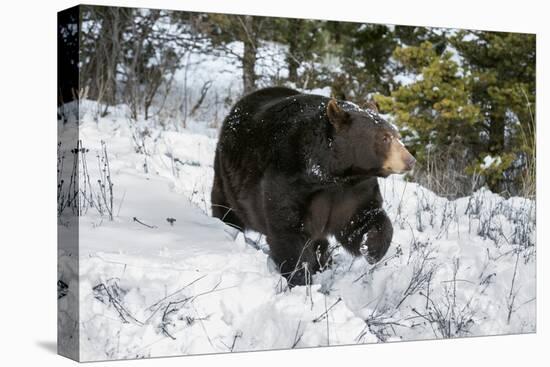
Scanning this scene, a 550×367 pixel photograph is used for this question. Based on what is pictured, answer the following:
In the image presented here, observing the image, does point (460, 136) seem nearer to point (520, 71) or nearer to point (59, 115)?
point (520, 71)

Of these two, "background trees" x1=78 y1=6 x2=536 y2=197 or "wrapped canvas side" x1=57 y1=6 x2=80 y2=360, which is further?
"background trees" x1=78 y1=6 x2=536 y2=197

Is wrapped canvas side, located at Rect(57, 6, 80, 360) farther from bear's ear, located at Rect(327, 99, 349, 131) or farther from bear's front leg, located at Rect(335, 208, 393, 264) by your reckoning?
bear's front leg, located at Rect(335, 208, 393, 264)

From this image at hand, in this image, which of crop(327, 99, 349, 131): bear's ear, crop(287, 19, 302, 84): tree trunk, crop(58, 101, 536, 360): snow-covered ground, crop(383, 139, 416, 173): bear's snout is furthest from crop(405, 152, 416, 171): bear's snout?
crop(287, 19, 302, 84): tree trunk

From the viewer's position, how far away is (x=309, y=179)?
6.58 metres

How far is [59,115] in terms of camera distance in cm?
637

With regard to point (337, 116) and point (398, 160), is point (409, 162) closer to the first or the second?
point (398, 160)

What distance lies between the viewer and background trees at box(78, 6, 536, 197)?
6797mm

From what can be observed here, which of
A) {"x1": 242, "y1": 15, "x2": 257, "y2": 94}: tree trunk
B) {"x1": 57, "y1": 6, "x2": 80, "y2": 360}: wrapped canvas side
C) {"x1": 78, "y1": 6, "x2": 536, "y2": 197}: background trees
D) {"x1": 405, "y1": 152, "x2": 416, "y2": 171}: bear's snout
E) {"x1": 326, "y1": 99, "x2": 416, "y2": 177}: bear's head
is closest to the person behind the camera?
{"x1": 57, "y1": 6, "x2": 80, "y2": 360}: wrapped canvas side

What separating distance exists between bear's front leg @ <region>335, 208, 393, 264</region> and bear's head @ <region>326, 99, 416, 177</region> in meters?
0.46

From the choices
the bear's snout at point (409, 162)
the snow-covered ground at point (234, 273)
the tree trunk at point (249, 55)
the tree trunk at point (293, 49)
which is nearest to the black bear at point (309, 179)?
the bear's snout at point (409, 162)

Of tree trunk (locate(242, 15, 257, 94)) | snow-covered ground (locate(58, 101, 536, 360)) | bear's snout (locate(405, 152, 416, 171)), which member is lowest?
snow-covered ground (locate(58, 101, 536, 360))

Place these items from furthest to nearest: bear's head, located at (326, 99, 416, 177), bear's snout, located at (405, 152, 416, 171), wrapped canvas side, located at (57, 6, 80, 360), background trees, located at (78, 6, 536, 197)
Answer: background trees, located at (78, 6, 536, 197)
bear's head, located at (326, 99, 416, 177)
bear's snout, located at (405, 152, 416, 171)
wrapped canvas side, located at (57, 6, 80, 360)

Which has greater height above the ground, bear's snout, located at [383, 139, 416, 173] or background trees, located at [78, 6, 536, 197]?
background trees, located at [78, 6, 536, 197]

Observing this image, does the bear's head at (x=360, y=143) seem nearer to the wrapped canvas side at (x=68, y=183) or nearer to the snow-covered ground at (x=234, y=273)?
the snow-covered ground at (x=234, y=273)
